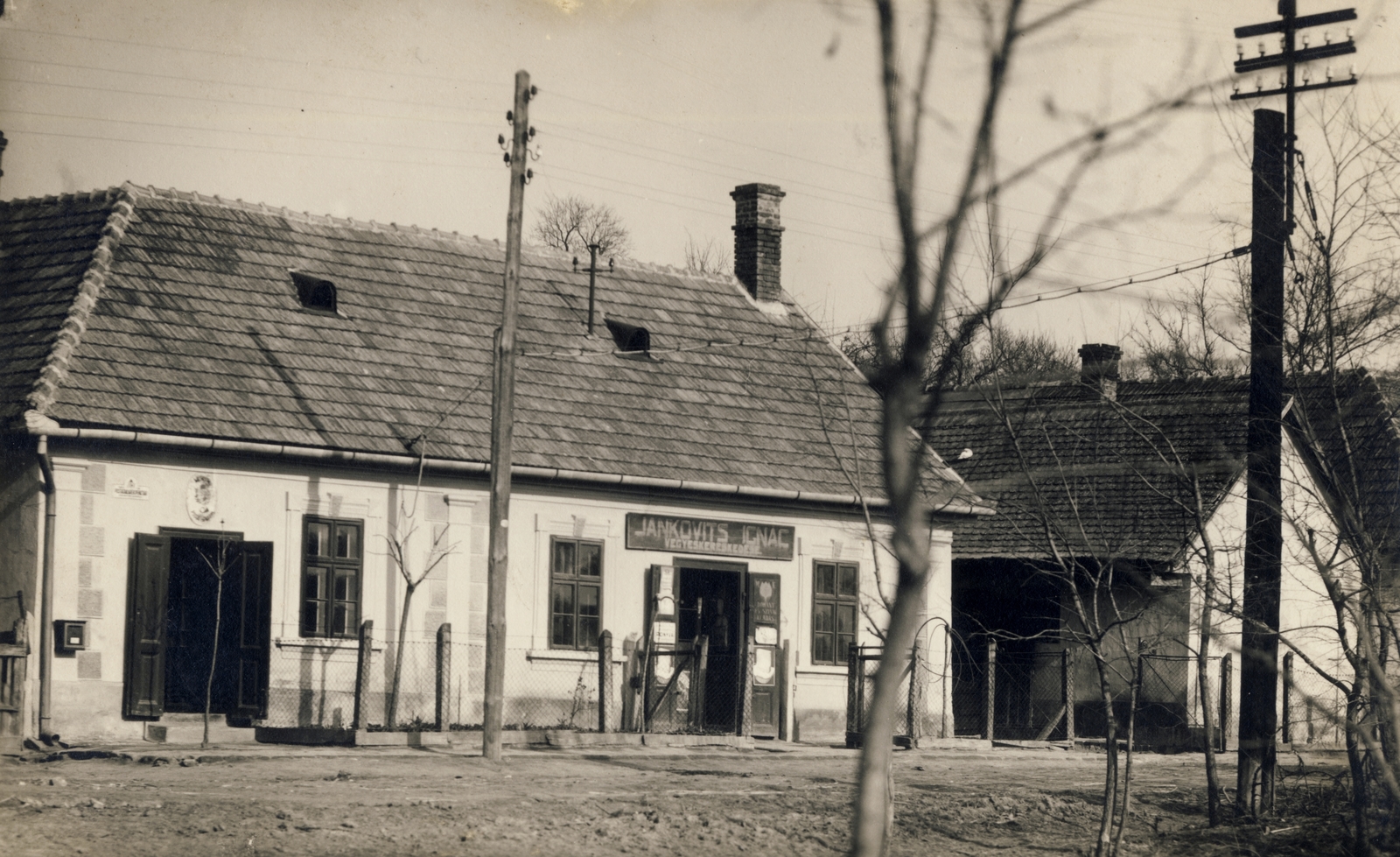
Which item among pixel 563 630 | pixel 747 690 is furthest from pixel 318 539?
pixel 747 690

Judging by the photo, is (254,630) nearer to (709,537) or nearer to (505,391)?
(505,391)

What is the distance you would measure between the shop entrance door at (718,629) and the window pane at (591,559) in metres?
1.18

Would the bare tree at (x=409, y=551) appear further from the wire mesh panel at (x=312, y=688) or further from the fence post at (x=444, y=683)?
the fence post at (x=444, y=683)

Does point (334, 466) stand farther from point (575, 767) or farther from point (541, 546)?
point (575, 767)

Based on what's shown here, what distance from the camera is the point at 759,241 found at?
2683cm

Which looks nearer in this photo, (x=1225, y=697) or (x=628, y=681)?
(x=628, y=681)

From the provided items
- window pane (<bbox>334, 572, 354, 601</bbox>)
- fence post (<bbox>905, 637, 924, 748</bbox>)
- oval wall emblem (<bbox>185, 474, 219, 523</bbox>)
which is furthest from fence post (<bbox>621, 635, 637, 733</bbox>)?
oval wall emblem (<bbox>185, 474, 219, 523</bbox>)

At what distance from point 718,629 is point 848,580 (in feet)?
→ 6.55

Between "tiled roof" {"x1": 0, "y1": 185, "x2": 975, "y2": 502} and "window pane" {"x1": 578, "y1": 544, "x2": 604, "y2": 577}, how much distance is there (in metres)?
0.99

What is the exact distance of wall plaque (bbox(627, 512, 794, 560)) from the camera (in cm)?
2130

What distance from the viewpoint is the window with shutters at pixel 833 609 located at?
22.5 metres

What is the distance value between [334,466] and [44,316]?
3671mm

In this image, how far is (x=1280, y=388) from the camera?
14.2 metres

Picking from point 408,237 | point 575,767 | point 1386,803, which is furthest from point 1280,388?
point 408,237
